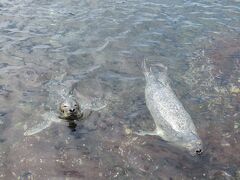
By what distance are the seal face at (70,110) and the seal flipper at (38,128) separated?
53 centimetres

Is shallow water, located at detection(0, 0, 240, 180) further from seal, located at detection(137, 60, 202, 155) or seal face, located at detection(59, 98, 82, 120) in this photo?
seal face, located at detection(59, 98, 82, 120)

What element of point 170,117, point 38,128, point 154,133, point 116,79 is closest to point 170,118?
point 170,117

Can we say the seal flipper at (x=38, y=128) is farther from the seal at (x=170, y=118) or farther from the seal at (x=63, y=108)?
the seal at (x=170, y=118)

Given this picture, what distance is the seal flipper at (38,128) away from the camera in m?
10.7

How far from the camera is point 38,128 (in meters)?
10.8

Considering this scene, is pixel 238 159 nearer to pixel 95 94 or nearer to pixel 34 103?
pixel 95 94

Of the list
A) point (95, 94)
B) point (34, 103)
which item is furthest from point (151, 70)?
point (34, 103)

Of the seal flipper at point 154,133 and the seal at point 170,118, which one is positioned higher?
the seal at point 170,118

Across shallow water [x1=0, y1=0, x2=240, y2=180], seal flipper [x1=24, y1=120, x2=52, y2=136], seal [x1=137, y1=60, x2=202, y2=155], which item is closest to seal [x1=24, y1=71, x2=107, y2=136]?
seal flipper [x1=24, y1=120, x2=52, y2=136]

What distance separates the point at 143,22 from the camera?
55.4 feet

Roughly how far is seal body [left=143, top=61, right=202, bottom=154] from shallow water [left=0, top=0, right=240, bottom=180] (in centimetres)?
26

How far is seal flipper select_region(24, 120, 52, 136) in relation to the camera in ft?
35.0

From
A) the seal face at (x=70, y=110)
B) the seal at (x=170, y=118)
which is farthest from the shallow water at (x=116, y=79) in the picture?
the seal face at (x=70, y=110)

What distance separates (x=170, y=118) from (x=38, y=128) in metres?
3.93
